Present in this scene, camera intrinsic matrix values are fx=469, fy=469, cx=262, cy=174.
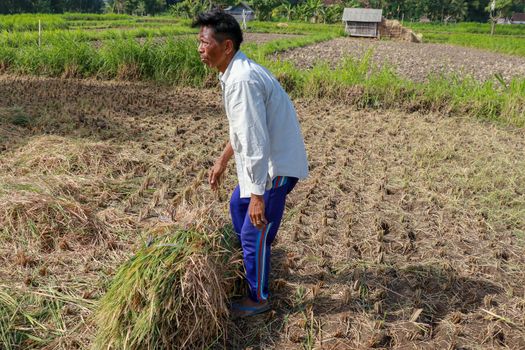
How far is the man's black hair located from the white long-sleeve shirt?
4.0 inches

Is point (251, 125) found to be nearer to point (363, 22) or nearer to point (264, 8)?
point (363, 22)

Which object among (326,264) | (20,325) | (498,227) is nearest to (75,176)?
(20,325)

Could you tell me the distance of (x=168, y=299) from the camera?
199 cm

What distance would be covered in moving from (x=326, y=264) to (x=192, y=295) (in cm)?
109

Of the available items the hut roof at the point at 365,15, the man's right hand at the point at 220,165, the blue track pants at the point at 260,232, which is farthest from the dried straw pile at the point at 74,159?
the hut roof at the point at 365,15

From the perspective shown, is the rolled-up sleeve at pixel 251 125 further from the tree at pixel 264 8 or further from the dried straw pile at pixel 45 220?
the tree at pixel 264 8

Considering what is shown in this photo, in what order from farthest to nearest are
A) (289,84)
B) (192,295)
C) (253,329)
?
(289,84) < (253,329) < (192,295)

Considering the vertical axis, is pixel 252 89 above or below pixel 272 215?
above

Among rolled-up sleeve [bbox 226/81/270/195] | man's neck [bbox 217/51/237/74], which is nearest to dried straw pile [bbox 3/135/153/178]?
man's neck [bbox 217/51/237/74]

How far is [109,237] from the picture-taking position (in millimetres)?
2930

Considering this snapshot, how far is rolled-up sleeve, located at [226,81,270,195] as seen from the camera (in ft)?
6.09

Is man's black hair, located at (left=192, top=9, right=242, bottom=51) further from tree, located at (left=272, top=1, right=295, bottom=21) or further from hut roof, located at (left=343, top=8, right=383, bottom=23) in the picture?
tree, located at (left=272, top=1, right=295, bottom=21)

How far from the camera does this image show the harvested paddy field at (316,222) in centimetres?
234

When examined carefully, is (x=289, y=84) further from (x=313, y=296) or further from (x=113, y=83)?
(x=313, y=296)
